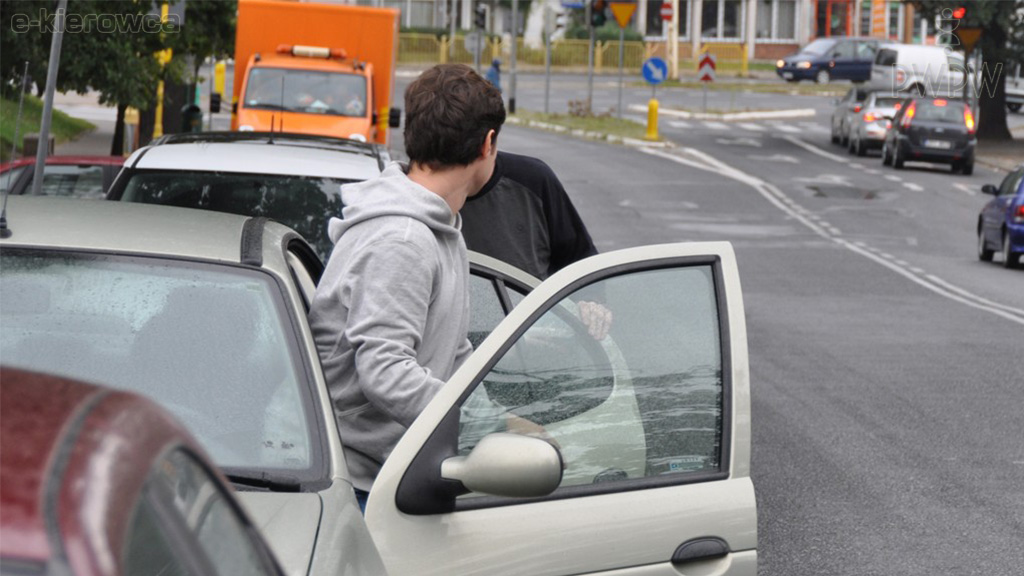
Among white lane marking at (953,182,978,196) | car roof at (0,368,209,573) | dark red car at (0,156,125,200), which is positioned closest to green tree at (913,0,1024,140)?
white lane marking at (953,182,978,196)

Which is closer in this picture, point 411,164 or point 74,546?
point 74,546

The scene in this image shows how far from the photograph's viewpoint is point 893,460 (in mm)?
9117

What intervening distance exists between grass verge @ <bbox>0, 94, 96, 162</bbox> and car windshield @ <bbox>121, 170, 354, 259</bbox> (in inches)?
617

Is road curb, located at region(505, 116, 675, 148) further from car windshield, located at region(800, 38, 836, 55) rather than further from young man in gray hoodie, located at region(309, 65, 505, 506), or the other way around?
young man in gray hoodie, located at region(309, 65, 505, 506)

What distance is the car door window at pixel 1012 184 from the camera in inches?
883

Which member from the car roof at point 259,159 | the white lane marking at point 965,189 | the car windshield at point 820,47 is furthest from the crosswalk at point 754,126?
the car roof at point 259,159

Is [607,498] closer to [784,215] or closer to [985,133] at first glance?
[784,215]

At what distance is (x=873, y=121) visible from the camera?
40.7 m

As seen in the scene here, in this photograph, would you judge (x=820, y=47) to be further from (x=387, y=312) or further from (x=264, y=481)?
(x=264, y=481)

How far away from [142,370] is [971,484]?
5.89 meters

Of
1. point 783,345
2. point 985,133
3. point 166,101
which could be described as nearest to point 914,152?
point 985,133

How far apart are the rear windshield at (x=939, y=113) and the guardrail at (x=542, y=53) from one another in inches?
1462

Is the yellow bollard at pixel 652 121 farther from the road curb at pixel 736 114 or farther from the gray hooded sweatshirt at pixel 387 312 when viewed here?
the gray hooded sweatshirt at pixel 387 312

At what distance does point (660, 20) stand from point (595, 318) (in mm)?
84059
